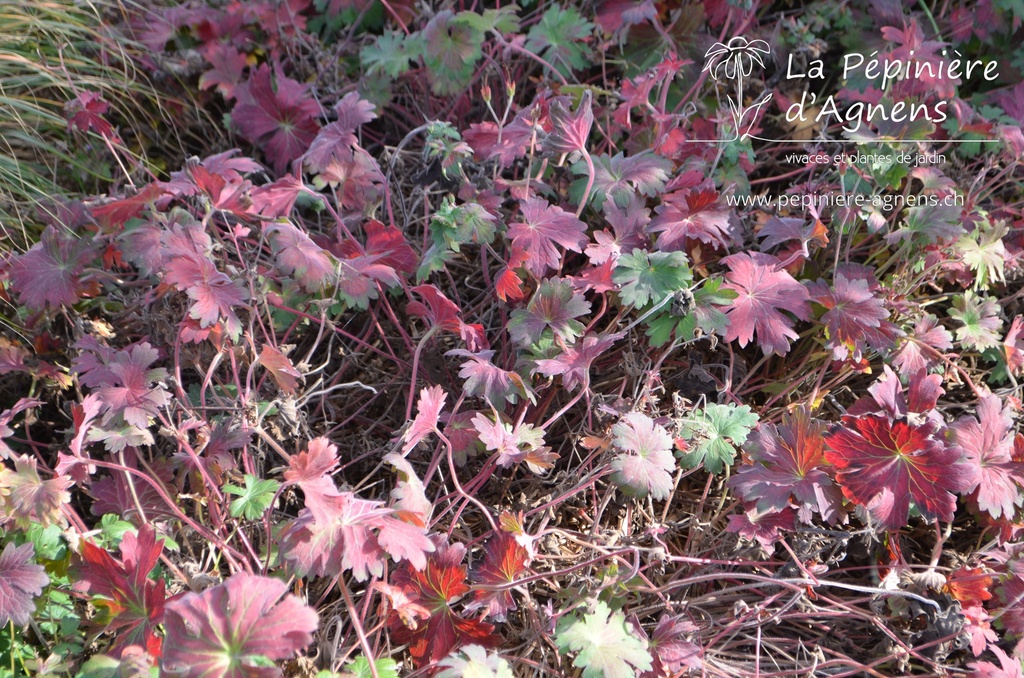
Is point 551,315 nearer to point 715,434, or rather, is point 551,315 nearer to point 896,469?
point 715,434

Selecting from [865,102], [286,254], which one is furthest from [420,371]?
[865,102]

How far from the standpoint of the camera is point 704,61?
2.21 meters

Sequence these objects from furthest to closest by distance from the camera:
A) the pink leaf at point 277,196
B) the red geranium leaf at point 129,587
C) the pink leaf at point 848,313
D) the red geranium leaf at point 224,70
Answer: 1. the red geranium leaf at point 224,70
2. the pink leaf at point 277,196
3. the pink leaf at point 848,313
4. the red geranium leaf at point 129,587

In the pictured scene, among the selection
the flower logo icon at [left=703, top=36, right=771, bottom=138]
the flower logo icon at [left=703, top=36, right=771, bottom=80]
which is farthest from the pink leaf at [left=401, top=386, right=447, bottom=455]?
the flower logo icon at [left=703, top=36, right=771, bottom=80]

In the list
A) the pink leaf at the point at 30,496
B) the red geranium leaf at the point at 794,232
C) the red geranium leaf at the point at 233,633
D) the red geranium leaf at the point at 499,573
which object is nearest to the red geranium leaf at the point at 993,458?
the red geranium leaf at the point at 794,232

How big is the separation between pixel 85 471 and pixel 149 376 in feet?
0.67

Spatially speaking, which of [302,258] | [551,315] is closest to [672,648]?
[551,315]

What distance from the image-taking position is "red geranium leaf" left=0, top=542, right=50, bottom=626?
1.29 m

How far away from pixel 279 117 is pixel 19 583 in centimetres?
133

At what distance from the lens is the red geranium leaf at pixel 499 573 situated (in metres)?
1.38

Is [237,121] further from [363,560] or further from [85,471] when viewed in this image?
[363,560]

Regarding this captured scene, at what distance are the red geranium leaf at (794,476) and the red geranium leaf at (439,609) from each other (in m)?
0.53

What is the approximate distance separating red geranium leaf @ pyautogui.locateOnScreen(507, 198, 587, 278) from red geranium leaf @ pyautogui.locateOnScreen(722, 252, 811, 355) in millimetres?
316

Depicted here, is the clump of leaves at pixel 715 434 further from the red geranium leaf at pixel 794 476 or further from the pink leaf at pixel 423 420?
the pink leaf at pixel 423 420
